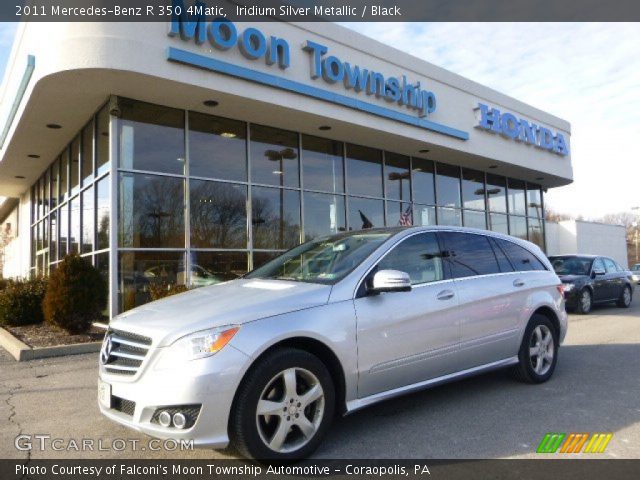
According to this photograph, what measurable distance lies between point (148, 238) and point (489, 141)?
11582mm

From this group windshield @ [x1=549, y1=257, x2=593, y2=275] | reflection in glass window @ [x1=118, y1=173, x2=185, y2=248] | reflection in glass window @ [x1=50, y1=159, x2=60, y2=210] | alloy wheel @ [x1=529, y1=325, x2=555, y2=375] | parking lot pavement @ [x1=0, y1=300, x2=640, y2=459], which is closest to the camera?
parking lot pavement @ [x1=0, y1=300, x2=640, y2=459]

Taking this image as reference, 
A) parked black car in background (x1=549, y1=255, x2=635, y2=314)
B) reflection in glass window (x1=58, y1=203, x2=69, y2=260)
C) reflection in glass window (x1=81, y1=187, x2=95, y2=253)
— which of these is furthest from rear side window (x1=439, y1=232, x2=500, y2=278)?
reflection in glass window (x1=58, y1=203, x2=69, y2=260)

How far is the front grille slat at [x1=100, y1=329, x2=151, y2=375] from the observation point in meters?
3.53

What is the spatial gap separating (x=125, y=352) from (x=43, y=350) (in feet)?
16.5

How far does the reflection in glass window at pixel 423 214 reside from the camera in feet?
55.6

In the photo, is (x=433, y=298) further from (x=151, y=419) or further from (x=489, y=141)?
(x=489, y=141)

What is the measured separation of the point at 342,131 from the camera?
538 inches

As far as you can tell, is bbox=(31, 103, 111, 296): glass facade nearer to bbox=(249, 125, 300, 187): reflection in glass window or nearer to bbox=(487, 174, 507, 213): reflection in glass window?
bbox=(249, 125, 300, 187): reflection in glass window

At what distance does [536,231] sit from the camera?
22.7m

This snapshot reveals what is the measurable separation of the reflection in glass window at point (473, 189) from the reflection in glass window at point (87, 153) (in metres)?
12.5

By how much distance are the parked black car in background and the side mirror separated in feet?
32.1

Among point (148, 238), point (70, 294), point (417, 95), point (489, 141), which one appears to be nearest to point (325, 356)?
point (70, 294)

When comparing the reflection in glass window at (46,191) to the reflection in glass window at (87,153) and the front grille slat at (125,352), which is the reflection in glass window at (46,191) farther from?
the front grille slat at (125,352)

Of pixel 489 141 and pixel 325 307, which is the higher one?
pixel 489 141
